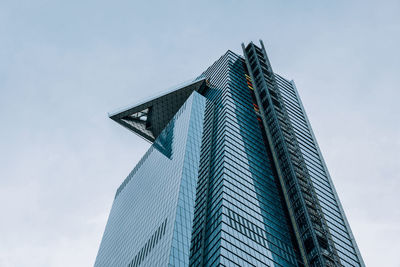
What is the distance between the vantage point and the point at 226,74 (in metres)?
123

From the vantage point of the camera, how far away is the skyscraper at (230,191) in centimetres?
6975

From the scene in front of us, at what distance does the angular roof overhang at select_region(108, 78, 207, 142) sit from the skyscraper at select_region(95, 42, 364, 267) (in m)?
0.36

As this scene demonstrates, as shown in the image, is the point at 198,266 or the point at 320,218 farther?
the point at 320,218

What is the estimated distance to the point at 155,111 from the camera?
425 ft

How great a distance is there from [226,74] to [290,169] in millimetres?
39651

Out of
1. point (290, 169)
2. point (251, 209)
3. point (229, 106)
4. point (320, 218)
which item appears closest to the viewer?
point (251, 209)

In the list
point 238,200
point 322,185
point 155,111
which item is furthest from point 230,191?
point 155,111

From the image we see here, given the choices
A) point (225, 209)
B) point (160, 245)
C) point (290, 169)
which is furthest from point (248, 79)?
point (160, 245)

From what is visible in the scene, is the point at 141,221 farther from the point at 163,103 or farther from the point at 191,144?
the point at 163,103

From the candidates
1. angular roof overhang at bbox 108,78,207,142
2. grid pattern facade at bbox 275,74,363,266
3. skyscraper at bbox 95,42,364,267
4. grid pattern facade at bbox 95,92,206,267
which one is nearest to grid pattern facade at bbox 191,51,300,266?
skyscraper at bbox 95,42,364,267

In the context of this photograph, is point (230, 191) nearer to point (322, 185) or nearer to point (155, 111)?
point (322, 185)

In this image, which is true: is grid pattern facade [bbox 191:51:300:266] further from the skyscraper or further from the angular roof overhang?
the angular roof overhang

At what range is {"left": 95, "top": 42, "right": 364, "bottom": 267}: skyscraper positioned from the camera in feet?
229

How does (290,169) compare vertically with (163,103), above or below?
below
